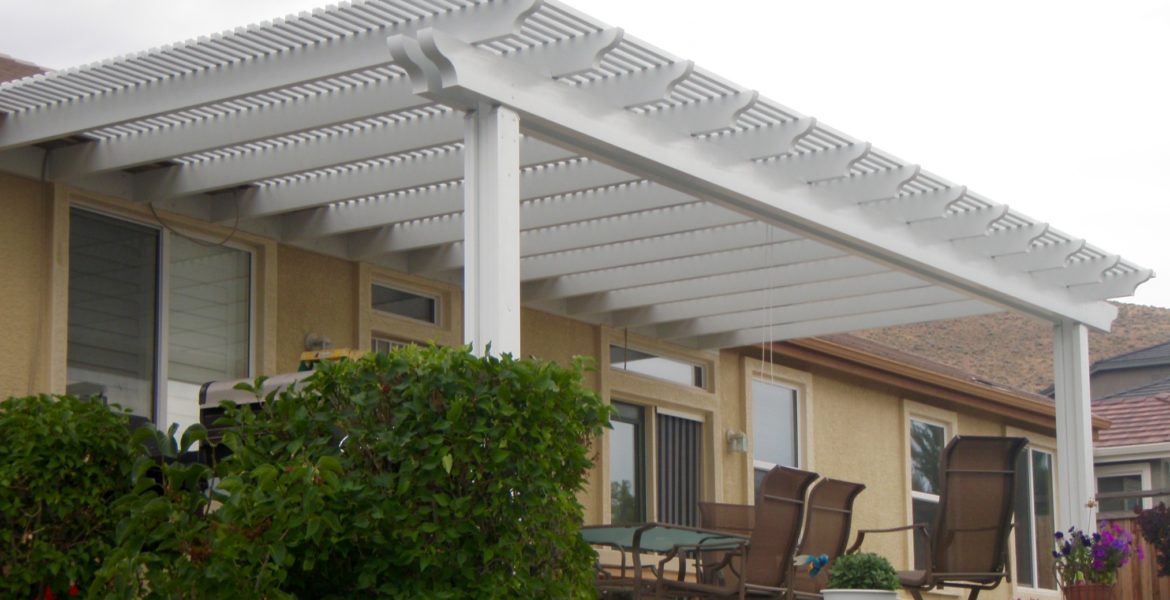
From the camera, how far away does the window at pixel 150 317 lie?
28.4 ft

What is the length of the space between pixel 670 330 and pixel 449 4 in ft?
19.9

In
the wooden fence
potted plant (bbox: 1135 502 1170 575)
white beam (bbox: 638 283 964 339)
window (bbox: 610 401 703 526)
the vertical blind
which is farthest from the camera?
the wooden fence

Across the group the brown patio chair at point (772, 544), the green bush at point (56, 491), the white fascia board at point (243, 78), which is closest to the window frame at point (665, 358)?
the brown patio chair at point (772, 544)

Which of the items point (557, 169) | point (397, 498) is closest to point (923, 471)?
point (557, 169)

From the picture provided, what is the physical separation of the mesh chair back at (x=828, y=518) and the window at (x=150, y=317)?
3.48m

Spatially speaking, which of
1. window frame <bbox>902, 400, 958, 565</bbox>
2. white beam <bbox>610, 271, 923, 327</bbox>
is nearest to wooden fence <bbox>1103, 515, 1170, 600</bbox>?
window frame <bbox>902, 400, 958, 565</bbox>

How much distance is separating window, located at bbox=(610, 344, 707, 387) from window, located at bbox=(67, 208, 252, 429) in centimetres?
360

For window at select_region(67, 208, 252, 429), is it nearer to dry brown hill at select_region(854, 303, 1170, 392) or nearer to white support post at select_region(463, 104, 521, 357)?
white support post at select_region(463, 104, 521, 357)

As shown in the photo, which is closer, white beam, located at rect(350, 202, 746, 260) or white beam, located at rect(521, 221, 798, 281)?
white beam, located at rect(350, 202, 746, 260)

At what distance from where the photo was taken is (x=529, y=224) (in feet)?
31.1

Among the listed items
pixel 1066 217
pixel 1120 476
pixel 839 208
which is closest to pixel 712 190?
pixel 839 208

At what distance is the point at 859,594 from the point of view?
755 centimetres

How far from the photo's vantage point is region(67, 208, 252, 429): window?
8656mm

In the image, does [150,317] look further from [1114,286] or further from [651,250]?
[1114,286]
